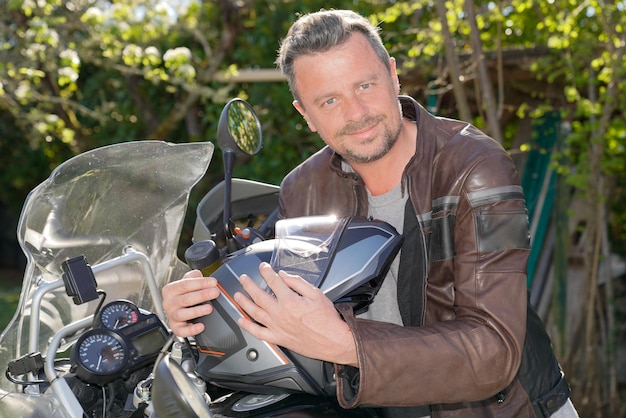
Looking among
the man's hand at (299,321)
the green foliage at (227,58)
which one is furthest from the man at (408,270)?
the green foliage at (227,58)

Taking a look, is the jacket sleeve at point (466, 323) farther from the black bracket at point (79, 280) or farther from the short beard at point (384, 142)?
the black bracket at point (79, 280)

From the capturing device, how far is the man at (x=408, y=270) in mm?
1535

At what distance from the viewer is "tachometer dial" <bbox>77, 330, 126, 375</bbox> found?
1.73 metres

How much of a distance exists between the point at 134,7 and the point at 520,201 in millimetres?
5758

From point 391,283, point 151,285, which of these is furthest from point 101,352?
point 391,283

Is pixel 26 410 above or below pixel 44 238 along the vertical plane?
below

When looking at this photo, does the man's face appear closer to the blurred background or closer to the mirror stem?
the mirror stem

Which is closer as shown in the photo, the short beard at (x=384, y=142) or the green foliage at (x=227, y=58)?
the short beard at (x=384, y=142)

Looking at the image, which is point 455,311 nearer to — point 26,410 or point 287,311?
point 287,311

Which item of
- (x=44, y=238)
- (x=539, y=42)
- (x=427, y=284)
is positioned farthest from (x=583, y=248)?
(x=44, y=238)

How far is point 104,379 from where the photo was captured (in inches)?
68.5

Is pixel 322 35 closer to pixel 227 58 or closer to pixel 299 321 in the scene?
pixel 299 321

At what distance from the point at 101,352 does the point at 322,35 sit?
35.3 inches

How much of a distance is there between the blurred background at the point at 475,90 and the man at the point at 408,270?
1861 mm
